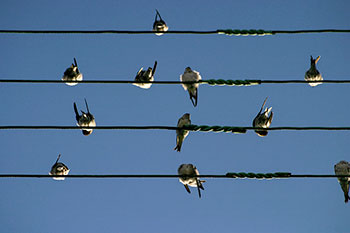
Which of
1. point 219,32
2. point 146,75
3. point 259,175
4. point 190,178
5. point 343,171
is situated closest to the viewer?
point 259,175

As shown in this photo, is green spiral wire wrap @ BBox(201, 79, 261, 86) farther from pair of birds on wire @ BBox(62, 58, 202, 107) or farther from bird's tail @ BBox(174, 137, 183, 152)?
bird's tail @ BBox(174, 137, 183, 152)

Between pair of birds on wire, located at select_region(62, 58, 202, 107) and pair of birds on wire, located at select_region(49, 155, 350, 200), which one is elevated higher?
pair of birds on wire, located at select_region(62, 58, 202, 107)

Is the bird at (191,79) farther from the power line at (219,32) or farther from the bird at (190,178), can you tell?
the power line at (219,32)

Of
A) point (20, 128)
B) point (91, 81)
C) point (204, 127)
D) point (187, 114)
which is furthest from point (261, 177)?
point (187, 114)

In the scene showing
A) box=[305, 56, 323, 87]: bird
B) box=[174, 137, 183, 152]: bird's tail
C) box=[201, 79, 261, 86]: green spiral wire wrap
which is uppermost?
box=[305, 56, 323, 87]: bird

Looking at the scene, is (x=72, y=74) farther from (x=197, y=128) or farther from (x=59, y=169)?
(x=197, y=128)

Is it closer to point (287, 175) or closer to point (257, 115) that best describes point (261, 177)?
point (287, 175)

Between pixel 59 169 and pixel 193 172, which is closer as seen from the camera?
pixel 193 172

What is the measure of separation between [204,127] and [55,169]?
321cm

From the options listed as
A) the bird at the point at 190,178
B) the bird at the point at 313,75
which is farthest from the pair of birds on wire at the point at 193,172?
the bird at the point at 313,75

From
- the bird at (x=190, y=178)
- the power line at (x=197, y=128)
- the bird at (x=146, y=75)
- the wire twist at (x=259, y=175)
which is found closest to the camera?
the power line at (x=197, y=128)

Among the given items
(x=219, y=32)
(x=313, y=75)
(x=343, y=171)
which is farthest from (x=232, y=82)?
(x=343, y=171)

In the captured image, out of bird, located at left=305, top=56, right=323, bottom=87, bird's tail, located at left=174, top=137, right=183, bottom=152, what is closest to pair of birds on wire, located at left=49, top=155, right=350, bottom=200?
bird's tail, located at left=174, top=137, right=183, bottom=152

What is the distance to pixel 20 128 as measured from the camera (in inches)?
160
